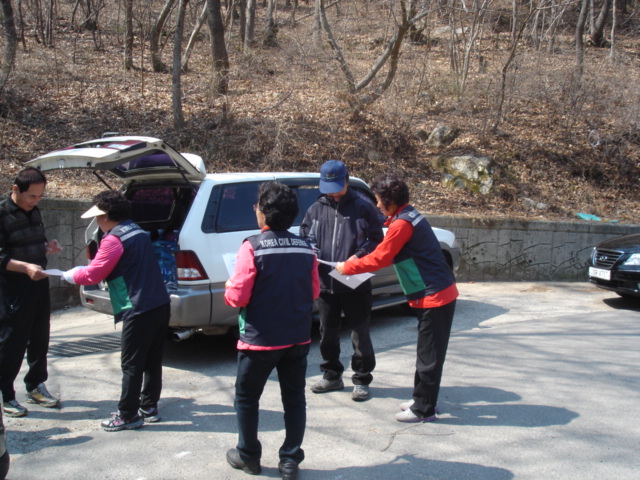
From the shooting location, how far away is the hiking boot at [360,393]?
15.9 feet

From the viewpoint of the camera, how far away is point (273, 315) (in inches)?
135

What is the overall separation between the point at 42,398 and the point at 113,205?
1754 millimetres

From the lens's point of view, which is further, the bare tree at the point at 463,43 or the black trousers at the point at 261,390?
the bare tree at the point at 463,43

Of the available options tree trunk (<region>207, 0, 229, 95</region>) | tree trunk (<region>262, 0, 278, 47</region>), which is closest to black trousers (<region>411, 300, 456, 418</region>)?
tree trunk (<region>207, 0, 229, 95</region>)

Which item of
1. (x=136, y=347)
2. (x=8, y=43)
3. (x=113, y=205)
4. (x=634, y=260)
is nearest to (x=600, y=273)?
(x=634, y=260)

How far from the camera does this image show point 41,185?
4.44 meters

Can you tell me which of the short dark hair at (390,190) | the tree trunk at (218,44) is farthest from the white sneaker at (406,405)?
Result: the tree trunk at (218,44)

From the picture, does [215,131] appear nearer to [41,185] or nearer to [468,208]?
[468,208]

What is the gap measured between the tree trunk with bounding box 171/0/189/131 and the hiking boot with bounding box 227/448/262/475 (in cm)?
1001

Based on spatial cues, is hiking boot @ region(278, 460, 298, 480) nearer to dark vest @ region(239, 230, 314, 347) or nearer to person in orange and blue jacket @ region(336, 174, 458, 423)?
dark vest @ region(239, 230, 314, 347)

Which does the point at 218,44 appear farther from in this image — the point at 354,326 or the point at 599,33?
the point at 599,33

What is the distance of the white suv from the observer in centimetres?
485

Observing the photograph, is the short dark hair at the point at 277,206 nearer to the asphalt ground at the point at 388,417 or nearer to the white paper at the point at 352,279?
the white paper at the point at 352,279

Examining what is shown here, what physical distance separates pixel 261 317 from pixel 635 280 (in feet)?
22.3
